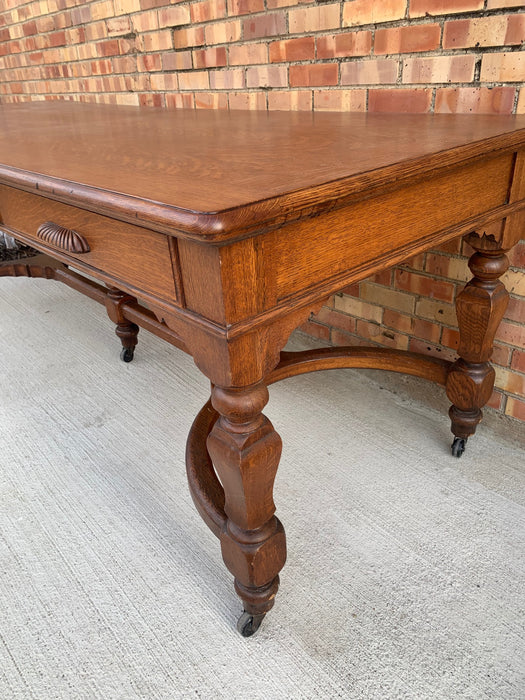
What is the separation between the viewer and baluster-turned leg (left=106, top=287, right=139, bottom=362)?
78.4 inches

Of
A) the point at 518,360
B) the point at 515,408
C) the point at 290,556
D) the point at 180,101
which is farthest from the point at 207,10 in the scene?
the point at 290,556

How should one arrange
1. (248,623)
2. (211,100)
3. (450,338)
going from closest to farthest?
(248,623) → (450,338) → (211,100)

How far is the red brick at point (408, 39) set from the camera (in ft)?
4.50

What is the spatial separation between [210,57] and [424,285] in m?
1.19

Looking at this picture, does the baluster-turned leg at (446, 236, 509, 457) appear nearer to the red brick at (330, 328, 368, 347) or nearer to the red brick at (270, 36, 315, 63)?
the red brick at (330, 328, 368, 347)

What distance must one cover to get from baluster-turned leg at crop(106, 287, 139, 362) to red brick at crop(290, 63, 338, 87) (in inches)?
36.6

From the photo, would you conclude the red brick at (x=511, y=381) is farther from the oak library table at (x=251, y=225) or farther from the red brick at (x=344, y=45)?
the red brick at (x=344, y=45)

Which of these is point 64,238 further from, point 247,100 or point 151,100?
point 151,100

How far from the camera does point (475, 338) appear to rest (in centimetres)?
139

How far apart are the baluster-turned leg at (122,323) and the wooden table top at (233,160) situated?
25.3 inches

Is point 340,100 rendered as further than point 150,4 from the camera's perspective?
No

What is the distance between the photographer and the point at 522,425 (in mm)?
1589

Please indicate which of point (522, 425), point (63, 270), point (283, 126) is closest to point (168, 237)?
point (283, 126)

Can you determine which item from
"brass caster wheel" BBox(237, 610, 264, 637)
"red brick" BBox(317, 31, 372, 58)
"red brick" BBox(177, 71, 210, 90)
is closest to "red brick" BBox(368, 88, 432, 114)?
"red brick" BBox(317, 31, 372, 58)
